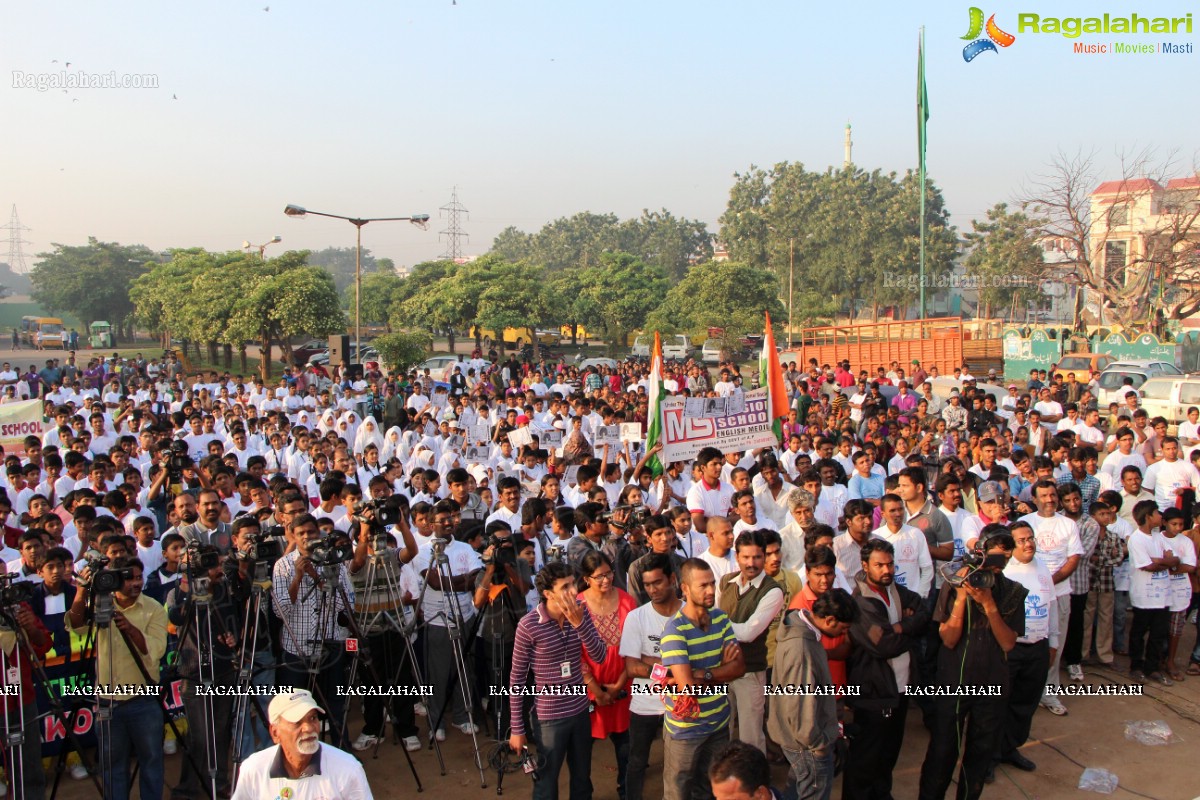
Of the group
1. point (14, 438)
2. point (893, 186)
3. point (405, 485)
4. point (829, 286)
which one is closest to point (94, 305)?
point (829, 286)

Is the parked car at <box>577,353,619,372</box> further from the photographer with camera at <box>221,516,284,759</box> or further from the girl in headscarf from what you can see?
the photographer with camera at <box>221,516,284,759</box>

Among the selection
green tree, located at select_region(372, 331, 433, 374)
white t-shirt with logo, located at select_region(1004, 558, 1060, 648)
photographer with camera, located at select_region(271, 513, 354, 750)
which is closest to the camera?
photographer with camera, located at select_region(271, 513, 354, 750)

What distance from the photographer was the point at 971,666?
16.3 feet

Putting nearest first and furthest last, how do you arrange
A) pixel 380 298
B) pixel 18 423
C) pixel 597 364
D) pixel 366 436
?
pixel 18 423 < pixel 366 436 < pixel 597 364 < pixel 380 298

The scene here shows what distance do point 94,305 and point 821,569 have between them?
65097 mm

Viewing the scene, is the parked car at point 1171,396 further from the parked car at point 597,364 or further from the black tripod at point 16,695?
the black tripod at point 16,695

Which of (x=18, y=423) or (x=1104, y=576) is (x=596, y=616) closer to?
(x=1104, y=576)

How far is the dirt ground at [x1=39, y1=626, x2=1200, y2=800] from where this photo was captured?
568cm

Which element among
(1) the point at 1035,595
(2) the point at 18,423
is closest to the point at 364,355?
(2) the point at 18,423

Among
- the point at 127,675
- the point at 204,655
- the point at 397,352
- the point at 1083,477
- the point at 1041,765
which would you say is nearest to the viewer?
the point at 127,675

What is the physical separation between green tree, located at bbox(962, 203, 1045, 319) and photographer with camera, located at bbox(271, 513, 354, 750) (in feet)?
146

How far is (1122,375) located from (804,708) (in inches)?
781

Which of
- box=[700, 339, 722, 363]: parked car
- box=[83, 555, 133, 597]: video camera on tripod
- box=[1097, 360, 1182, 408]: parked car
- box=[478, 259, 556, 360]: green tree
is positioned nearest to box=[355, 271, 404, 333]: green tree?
box=[478, 259, 556, 360]: green tree

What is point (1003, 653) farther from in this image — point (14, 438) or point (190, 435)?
point (14, 438)
